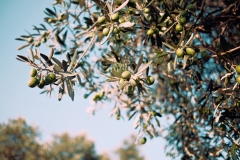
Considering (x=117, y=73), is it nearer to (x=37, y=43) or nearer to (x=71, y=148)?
A: (x=37, y=43)

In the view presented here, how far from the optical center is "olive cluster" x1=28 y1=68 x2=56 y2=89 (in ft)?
5.70

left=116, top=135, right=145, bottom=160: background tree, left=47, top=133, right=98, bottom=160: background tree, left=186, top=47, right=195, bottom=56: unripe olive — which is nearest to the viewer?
left=186, top=47, right=195, bottom=56: unripe olive

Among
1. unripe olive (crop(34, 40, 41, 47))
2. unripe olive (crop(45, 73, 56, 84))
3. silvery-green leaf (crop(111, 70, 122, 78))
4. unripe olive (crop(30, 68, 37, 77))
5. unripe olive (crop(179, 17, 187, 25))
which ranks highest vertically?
unripe olive (crop(34, 40, 41, 47))

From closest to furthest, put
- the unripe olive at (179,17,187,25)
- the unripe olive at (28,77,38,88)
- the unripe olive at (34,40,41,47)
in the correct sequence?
the unripe olive at (28,77,38,88), the unripe olive at (179,17,187,25), the unripe olive at (34,40,41,47)

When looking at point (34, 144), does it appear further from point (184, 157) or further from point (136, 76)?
point (136, 76)

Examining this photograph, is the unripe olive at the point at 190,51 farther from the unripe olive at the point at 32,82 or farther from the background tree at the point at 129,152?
the background tree at the point at 129,152

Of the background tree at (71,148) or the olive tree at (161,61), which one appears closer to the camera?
the olive tree at (161,61)

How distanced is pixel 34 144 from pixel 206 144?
20.0 metres

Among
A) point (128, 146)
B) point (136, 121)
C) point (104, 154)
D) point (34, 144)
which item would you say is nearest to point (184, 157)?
point (136, 121)

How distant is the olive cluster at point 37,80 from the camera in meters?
1.74

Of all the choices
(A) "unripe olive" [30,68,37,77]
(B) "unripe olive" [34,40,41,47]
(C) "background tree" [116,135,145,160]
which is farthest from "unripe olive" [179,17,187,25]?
(C) "background tree" [116,135,145,160]

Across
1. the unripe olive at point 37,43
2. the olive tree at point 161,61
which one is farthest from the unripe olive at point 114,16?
the unripe olive at point 37,43

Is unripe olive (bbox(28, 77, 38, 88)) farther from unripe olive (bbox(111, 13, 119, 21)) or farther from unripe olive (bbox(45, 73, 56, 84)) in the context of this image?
unripe olive (bbox(111, 13, 119, 21))

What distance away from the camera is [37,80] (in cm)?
177
